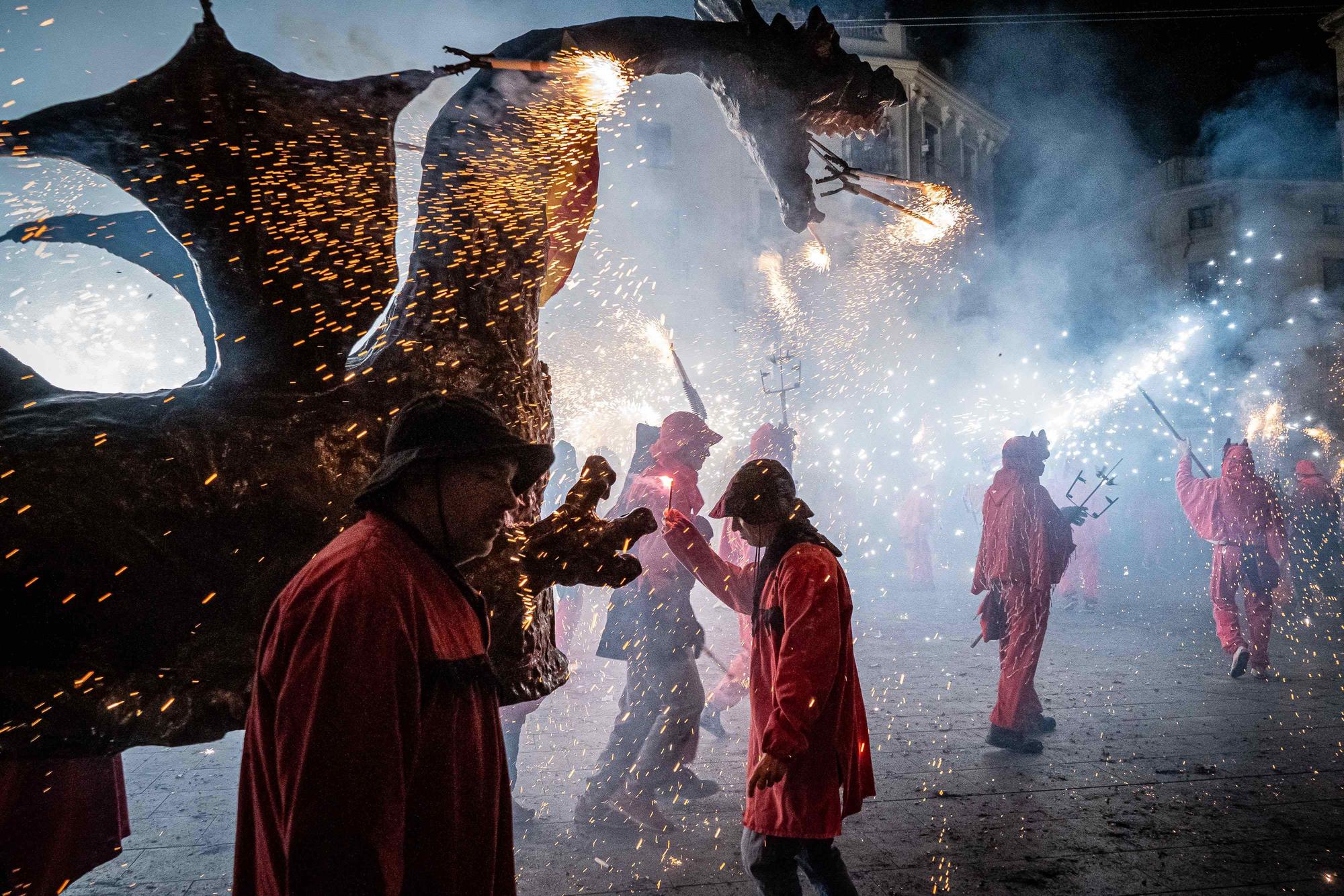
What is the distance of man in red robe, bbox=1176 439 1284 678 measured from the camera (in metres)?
8.21

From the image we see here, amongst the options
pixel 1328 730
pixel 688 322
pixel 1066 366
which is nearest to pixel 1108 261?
pixel 1066 366

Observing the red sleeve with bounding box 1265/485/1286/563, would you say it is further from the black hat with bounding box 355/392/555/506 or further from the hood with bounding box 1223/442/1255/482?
the black hat with bounding box 355/392/555/506

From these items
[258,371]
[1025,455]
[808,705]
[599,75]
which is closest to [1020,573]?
[1025,455]

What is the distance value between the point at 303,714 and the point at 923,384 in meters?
28.2

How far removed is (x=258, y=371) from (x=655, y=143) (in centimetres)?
2559

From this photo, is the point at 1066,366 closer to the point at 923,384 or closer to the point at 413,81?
the point at 923,384

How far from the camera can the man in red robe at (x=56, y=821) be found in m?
2.44

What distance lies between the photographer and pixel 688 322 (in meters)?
22.8

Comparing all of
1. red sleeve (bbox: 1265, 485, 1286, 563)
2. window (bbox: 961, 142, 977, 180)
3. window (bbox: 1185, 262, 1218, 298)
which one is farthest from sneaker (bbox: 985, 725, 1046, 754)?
window (bbox: 961, 142, 977, 180)

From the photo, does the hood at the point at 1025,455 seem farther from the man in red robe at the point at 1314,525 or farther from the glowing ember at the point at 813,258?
the glowing ember at the point at 813,258

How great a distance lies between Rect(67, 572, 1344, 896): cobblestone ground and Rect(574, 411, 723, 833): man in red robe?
0.69 feet

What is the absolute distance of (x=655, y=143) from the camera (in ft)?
83.0

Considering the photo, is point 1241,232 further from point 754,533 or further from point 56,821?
point 56,821

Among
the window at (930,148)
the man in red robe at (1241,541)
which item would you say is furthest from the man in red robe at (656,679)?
the window at (930,148)
